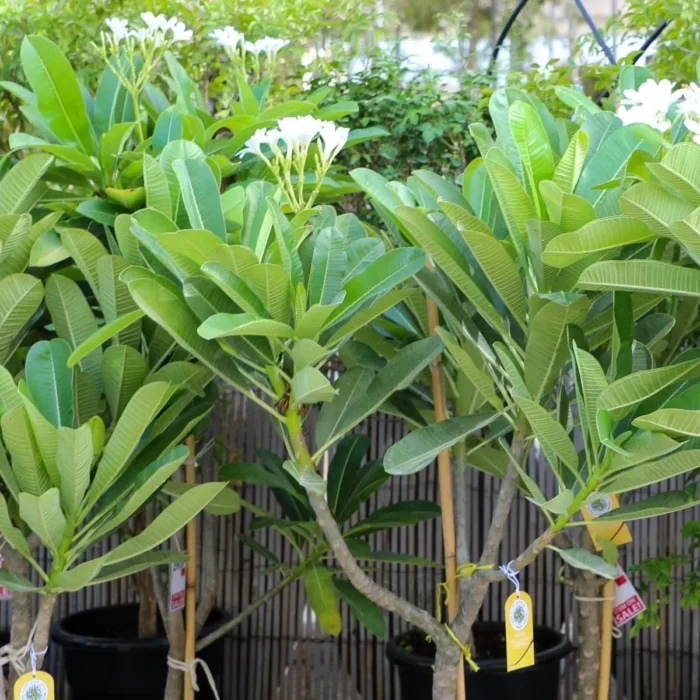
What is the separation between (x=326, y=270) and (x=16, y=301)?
472 millimetres

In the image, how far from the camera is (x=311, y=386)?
109 cm

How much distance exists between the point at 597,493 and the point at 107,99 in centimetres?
112

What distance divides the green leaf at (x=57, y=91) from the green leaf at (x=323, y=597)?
2.88ft

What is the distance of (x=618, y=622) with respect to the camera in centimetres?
176

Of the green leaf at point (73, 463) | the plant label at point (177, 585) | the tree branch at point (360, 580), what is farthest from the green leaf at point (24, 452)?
the plant label at point (177, 585)

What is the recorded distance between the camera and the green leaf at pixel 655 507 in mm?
1187

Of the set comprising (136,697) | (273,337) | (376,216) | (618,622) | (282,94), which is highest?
(282,94)

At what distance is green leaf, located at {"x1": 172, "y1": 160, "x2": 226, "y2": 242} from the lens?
120 centimetres

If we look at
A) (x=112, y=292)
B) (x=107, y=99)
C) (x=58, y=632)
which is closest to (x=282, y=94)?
(x=107, y=99)

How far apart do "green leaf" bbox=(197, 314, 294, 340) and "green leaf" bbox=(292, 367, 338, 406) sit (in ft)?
0.19

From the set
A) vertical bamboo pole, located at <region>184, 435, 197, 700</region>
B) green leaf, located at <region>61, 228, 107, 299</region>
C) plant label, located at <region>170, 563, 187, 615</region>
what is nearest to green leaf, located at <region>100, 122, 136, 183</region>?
green leaf, located at <region>61, 228, 107, 299</region>

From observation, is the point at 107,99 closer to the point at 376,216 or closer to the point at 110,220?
the point at 110,220

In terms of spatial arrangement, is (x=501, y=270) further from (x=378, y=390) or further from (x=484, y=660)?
(x=484, y=660)

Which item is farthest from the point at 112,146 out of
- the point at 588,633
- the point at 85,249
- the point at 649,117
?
the point at 588,633
